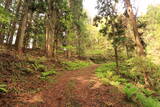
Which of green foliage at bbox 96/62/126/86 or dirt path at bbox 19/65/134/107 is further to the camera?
green foliage at bbox 96/62/126/86

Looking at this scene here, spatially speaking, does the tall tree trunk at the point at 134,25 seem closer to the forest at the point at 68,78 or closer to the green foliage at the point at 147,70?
the forest at the point at 68,78

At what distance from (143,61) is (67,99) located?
568cm

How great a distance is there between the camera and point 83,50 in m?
20.0

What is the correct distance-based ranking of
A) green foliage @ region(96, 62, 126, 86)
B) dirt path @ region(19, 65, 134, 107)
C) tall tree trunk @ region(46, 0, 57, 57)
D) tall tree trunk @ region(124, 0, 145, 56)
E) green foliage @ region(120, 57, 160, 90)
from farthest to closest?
1. tall tree trunk @ region(46, 0, 57, 57)
2. tall tree trunk @ region(124, 0, 145, 56)
3. green foliage @ region(120, 57, 160, 90)
4. green foliage @ region(96, 62, 126, 86)
5. dirt path @ region(19, 65, 134, 107)

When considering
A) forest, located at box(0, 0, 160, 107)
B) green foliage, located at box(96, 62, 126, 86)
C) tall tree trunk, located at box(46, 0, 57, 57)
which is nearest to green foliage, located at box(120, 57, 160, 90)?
forest, located at box(0, 0, 160, 107)

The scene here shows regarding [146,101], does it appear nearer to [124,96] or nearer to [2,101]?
[124,96]

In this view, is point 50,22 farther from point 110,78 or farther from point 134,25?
point 110,78

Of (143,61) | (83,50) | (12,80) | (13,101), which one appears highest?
(83,50)

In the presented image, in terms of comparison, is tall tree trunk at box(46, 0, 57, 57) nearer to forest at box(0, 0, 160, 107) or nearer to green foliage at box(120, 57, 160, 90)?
forest at box(0, 0, 160, 107)

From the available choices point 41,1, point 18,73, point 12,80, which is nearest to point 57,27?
point 41,1

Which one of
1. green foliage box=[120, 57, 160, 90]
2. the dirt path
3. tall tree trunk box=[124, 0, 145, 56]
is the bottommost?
the dirt path

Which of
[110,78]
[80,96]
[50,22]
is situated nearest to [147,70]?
[110,78]

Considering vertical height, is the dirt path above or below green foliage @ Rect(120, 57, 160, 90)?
below

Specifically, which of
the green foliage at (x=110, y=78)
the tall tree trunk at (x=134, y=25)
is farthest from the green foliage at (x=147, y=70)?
the green foliage at (x=110, y=78)
